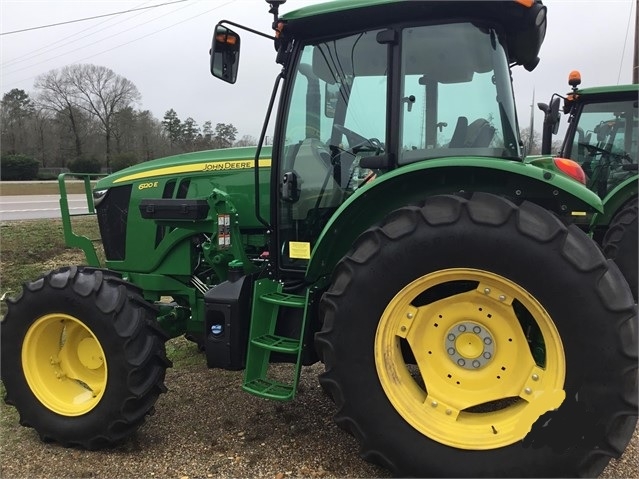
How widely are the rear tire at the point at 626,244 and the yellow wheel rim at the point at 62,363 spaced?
500 cm

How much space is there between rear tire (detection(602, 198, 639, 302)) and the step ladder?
3989 mm

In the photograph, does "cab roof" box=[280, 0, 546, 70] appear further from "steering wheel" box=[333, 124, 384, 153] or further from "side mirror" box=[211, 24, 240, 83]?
"steering wheel" box=[333, 124, 384, 153]

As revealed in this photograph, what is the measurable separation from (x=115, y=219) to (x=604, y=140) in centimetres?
599

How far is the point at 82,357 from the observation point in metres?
3.36

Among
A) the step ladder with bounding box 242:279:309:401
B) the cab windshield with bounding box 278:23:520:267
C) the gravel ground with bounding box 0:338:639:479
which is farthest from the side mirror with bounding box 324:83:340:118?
the gravel ground with bounding box 0:338:639:479

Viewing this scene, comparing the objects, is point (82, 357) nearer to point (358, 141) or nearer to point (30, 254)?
point (358, 141)

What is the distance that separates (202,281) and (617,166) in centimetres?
551

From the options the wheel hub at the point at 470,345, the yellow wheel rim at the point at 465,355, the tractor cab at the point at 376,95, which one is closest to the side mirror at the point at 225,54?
the tractor cab at the point at 376,95

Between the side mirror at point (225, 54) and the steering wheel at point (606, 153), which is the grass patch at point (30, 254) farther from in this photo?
the steering wheel at point (606, 153)

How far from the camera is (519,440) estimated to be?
7.49ft

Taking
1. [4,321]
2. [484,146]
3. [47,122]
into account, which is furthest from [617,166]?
[47,122]

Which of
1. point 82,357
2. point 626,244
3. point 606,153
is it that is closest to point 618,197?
point 606,153

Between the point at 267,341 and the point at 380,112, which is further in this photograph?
the point at 267,341

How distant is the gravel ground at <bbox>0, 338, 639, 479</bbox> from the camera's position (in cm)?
Answer: 278
